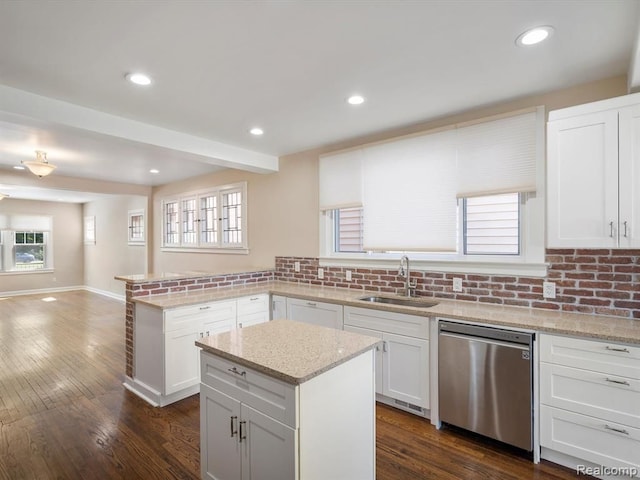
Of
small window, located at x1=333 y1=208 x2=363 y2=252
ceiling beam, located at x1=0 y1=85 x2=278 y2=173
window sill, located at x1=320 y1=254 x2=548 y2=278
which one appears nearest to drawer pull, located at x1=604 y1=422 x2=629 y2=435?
window sill, located at x1=320 y1=254 x2=548 y2=278

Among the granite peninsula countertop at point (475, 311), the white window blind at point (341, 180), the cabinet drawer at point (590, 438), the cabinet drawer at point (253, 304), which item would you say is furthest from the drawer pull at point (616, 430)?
the cabinet drawer at point (253, 304)

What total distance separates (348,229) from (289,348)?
7.87 feet

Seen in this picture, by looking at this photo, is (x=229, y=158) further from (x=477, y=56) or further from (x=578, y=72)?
(x=578, y=72)

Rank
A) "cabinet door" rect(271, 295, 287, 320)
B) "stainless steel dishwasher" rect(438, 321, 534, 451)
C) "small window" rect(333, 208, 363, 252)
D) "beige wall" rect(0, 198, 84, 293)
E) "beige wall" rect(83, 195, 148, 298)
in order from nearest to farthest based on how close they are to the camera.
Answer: "stainless steel dishwasher" rect(438, 321, 534, 451) < "cabinet door" rect(271, 295, 287, 320) < "small window" rect(333, 208, 363, 252) < "beige wall" rect(83, 195, 148, 298) < "beige wall" rect(0, 198, 84, 293)

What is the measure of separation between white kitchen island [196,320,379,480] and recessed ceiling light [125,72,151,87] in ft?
6.01

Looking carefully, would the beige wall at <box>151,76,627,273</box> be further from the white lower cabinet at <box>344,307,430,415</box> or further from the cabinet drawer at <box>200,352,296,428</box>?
the cabinet drawer at <box>200,352,296,428</box>

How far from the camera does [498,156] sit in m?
2.80

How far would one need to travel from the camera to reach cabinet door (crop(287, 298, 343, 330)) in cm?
322

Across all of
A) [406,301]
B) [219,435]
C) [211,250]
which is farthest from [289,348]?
[211,250]

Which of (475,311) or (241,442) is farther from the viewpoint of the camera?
(475,311)

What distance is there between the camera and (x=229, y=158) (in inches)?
160

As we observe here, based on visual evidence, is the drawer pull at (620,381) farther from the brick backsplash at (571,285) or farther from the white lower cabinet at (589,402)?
the brick backsplash at (571,285)

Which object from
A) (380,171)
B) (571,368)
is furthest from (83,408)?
(571,368)

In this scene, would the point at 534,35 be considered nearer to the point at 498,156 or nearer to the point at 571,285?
the point at 498,156
